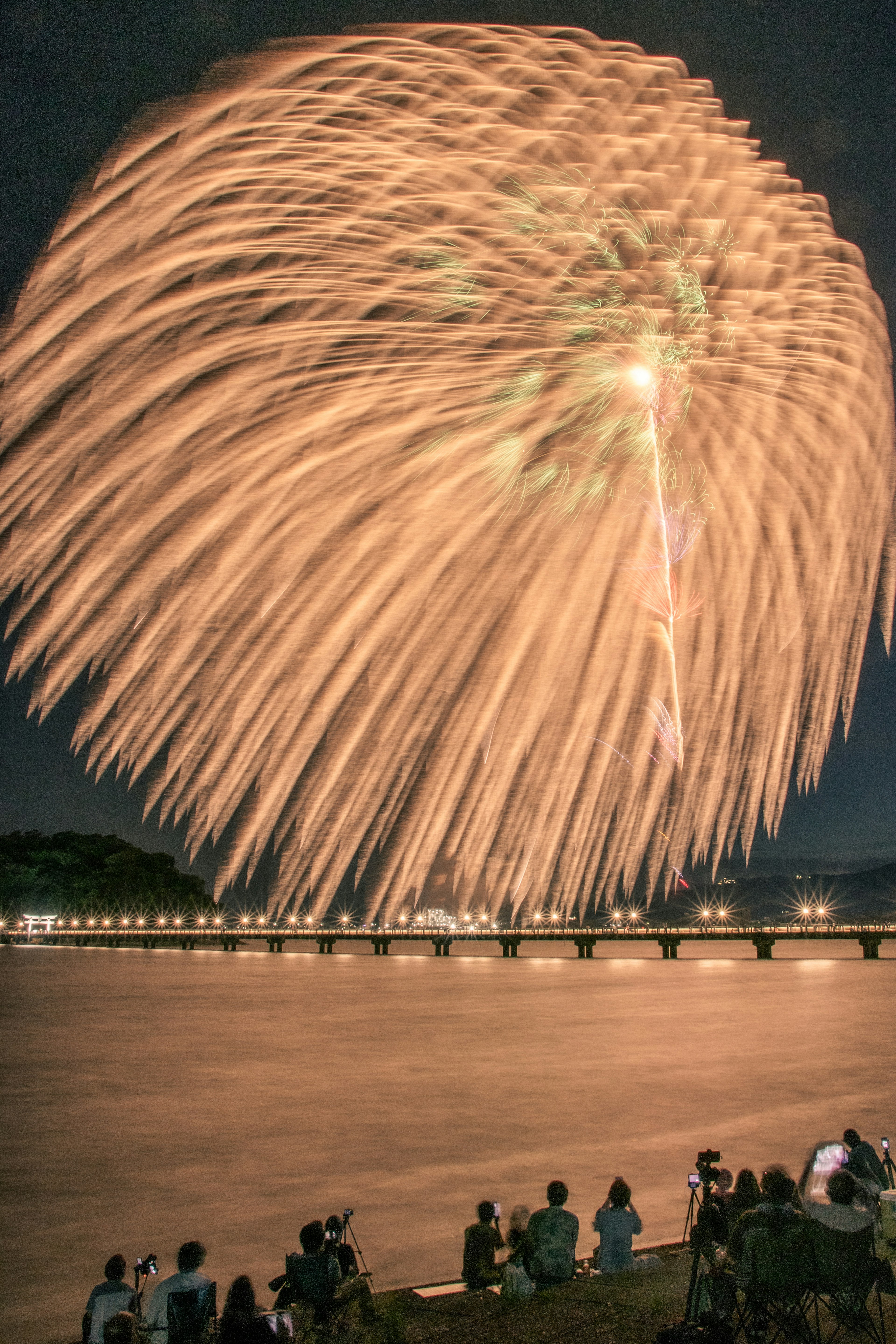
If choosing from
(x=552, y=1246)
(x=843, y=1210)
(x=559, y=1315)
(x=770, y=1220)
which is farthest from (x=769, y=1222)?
(x=552, y=1246)

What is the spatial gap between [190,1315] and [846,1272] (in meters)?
4.64

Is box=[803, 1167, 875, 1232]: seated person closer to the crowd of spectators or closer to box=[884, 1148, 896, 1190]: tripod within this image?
the crowd of spectators

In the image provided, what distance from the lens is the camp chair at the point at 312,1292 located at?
8133 millimetres

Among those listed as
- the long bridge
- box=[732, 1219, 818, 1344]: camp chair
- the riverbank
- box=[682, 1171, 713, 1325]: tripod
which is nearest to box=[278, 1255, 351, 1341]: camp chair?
the riverbank

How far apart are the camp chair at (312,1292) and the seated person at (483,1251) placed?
1.50 meters

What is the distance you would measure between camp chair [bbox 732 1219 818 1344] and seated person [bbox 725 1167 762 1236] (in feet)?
5.60

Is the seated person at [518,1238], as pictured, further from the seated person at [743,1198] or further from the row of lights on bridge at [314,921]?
the row of lights on bridge at [314,921]

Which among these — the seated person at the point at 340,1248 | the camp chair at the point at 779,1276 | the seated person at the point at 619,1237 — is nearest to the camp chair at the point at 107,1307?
the seated person at the point at 340,1248

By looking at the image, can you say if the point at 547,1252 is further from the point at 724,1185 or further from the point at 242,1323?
the point at 242,1323

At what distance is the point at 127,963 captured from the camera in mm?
90938

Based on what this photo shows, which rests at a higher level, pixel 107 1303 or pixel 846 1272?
pixel 846 1272

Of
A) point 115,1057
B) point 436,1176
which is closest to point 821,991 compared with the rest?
point 115,1057

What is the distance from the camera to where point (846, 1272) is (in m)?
7.24

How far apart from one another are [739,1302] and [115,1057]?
29516 millimetres
